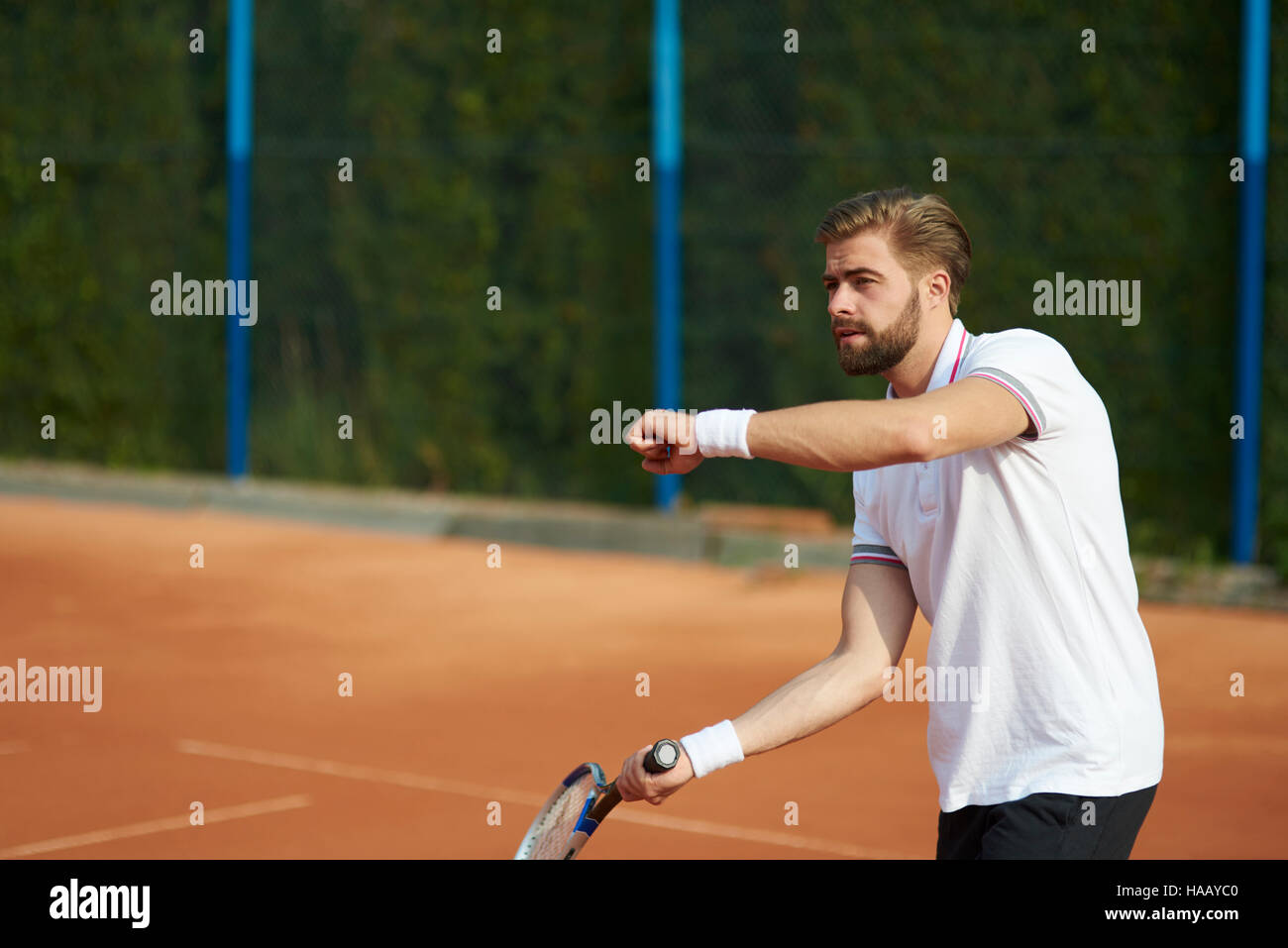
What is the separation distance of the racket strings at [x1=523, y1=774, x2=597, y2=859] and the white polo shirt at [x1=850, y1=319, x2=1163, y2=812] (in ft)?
2.24

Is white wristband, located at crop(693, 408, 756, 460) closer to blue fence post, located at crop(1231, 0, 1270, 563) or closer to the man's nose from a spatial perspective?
the man's nose

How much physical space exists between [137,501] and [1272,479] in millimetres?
7814

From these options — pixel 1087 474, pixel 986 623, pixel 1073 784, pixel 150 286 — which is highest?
pixel 150 286

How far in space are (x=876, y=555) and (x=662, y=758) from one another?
671 millimetres

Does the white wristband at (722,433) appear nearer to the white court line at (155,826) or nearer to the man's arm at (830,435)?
the man's arm at (830,435)

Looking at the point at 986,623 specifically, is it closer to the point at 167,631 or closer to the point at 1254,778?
the point at 1254,778

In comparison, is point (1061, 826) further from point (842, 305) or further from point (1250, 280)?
point (1250, 280)

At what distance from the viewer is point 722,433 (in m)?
3.07

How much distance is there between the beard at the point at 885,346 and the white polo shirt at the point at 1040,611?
12 centimetres

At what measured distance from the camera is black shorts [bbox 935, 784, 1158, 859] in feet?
11.0

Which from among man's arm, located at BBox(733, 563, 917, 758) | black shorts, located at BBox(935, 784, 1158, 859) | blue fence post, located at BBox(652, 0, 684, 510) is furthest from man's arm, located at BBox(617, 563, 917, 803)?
blue fence post, located at BBox(652, 0, 684, 510)
